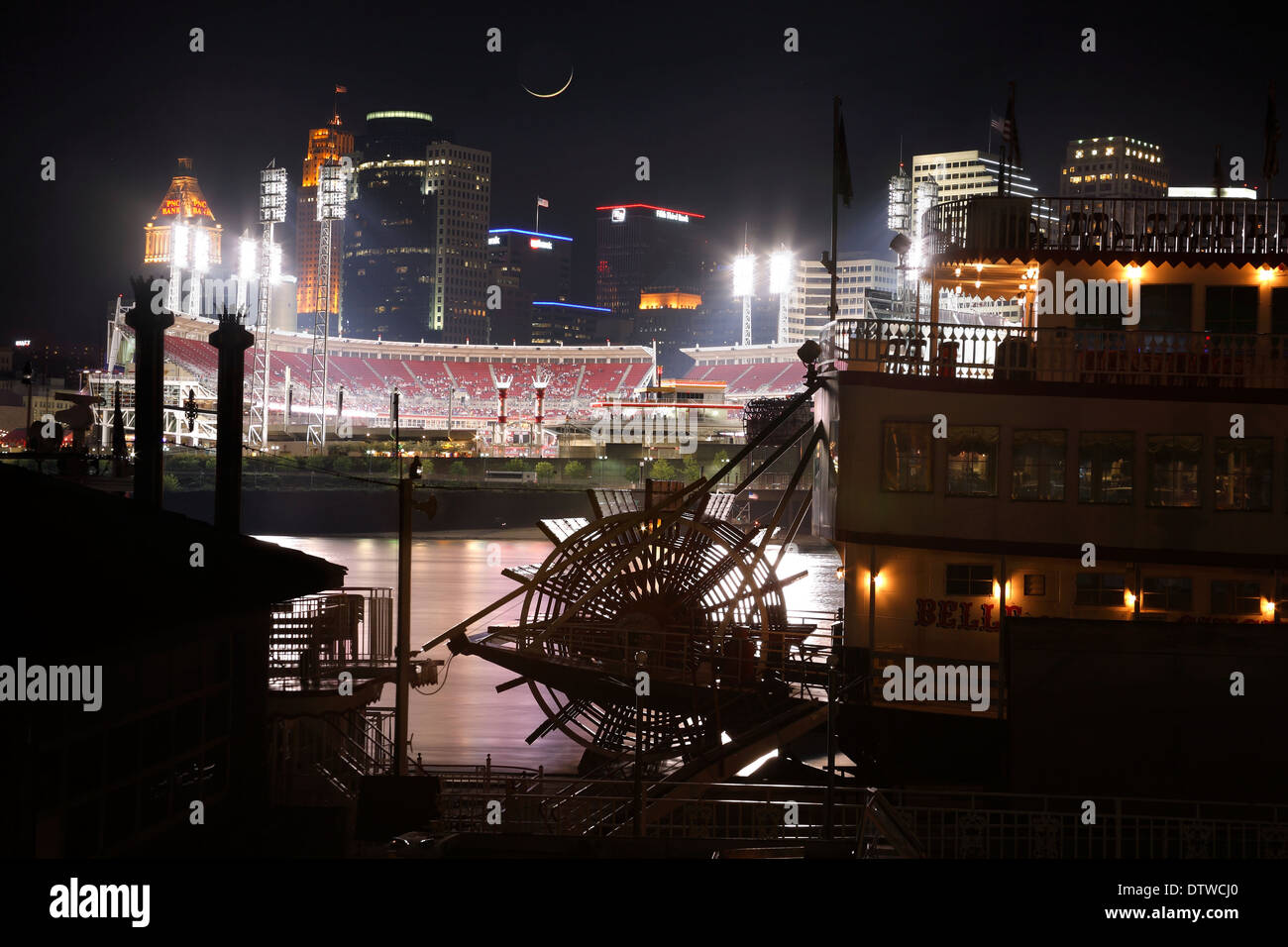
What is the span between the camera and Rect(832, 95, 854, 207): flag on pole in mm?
23203

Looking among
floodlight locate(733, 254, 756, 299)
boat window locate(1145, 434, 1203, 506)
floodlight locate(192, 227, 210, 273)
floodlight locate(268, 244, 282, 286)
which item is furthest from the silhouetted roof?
floodlight locate(733, 254, 756, 299)

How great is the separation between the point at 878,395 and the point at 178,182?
195 metres

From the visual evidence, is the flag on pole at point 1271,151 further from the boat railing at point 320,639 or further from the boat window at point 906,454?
the boat railing at point 320,639

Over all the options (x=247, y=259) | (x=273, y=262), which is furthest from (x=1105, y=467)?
(x=247, y=259)

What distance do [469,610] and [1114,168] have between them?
70315mm

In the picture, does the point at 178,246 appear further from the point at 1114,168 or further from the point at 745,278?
the point at 1114,168

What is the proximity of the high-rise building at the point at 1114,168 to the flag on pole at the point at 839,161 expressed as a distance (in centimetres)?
5179

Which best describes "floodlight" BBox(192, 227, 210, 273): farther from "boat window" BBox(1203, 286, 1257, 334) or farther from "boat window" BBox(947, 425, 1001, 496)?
"boat window" BBox(1203, 286, 1257, 334)

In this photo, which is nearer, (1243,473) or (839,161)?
(1243,473)

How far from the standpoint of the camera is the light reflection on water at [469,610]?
2272 centimetres

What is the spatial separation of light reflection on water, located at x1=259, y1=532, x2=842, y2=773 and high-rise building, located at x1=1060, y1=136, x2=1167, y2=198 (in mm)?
29930

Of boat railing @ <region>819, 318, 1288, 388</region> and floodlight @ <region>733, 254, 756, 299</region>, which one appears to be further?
floodlight @ <region>733, 254, 756, 299</region>

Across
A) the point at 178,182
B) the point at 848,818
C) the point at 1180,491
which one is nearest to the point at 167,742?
the point at 848,818

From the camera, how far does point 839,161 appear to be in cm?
2381
